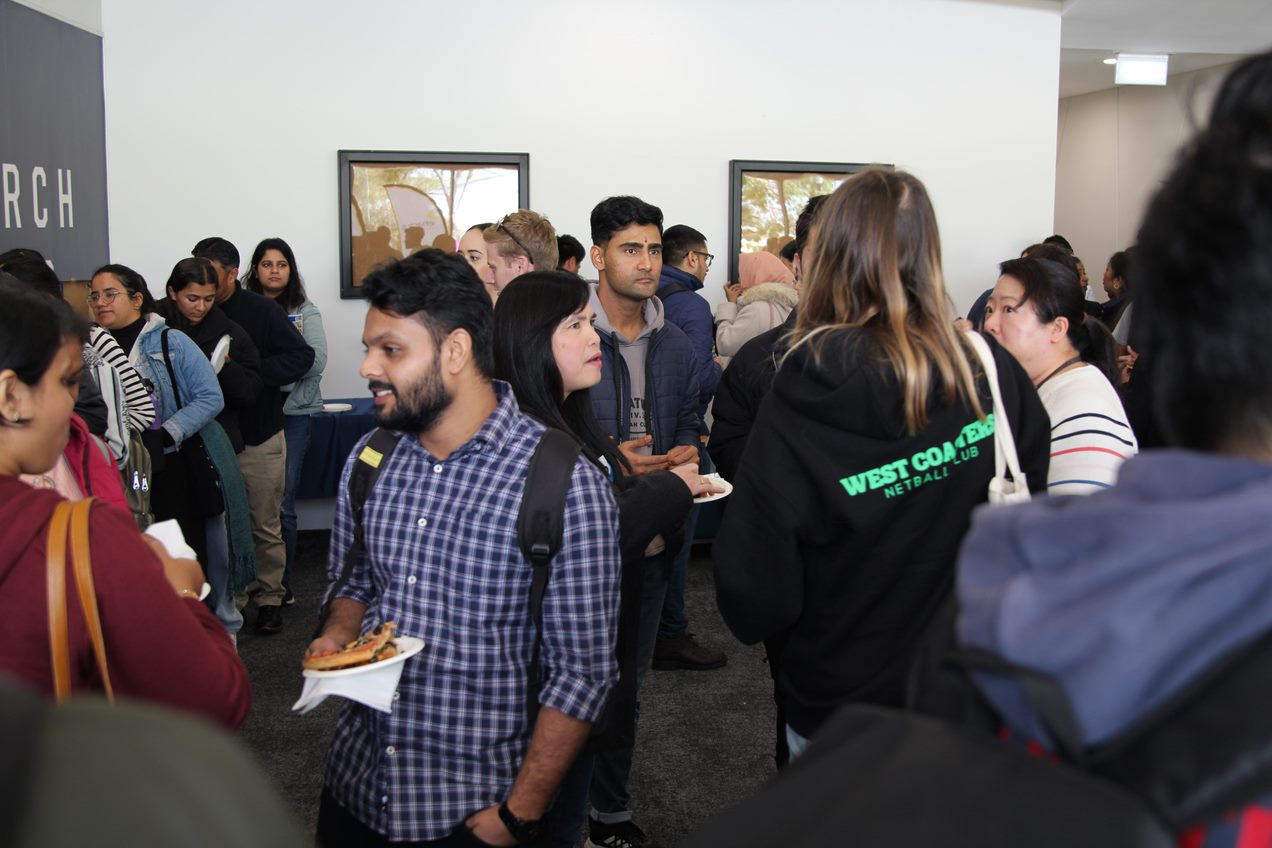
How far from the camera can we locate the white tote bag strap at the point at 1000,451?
5.94 feet

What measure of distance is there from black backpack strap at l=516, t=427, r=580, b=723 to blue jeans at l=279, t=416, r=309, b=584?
3.95 metres

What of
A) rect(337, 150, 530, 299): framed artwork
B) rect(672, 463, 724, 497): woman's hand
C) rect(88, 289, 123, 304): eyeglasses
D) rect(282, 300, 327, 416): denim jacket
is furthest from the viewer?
rect(337, 150, 530, 299): framed artwork

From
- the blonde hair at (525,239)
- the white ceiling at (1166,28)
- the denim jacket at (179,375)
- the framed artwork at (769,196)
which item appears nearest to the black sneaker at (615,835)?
the blonde hair at (525,239)

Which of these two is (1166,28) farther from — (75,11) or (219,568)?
(219,568)

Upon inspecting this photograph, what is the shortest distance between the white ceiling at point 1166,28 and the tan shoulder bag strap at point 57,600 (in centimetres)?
739

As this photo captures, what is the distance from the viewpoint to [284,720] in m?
3.93

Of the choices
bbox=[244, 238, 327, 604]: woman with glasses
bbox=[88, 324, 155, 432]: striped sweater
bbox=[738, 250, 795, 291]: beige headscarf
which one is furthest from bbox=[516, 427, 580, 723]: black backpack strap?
bbox=[738, 250, 795, 291]: beige headscarf

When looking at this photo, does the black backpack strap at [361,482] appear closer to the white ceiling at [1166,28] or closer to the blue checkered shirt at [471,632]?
the blue checkered shirt at [471,632]

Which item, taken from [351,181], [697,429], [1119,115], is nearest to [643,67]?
[351,181]

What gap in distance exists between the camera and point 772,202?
22.8 feet

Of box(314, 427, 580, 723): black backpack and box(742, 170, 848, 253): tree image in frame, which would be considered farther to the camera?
box(742, 170, 848, 253): tree image in frame

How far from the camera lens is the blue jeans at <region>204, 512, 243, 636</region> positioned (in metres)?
4.40

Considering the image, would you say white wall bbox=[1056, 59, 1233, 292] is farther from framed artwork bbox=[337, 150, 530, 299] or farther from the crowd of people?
the crowd of people

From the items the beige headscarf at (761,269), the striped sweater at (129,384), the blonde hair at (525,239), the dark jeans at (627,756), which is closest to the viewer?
the dark jeans at (627,756)
